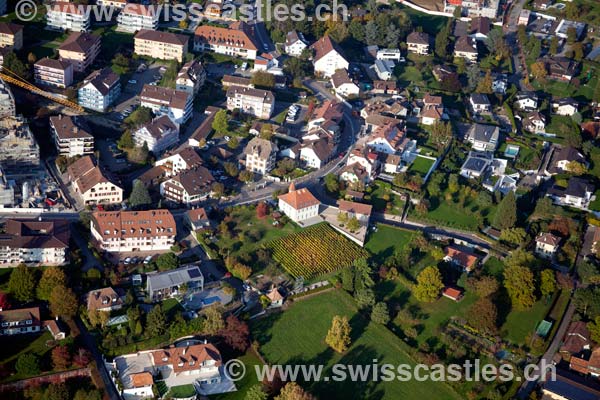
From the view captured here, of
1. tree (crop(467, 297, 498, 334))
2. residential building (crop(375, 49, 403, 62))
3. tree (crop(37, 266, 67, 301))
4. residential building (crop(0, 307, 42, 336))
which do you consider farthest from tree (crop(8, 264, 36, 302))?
residential building (crop(375, 49, 403, 62))

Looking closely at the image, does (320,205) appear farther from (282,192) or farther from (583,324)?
(583,324)

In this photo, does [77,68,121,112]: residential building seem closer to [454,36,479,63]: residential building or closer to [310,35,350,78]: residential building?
[310,35,350,78]: residential building

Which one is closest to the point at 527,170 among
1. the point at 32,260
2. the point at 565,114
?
the point at 565,114

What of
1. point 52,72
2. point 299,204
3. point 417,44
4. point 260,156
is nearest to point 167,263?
point 299,204

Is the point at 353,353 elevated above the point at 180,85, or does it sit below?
below

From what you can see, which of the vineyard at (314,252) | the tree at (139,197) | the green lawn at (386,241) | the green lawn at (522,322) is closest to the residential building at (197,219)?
the tree at (139,197)

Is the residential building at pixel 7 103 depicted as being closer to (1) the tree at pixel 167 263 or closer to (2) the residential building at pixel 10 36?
(2) the residential building at pixel 10 36
